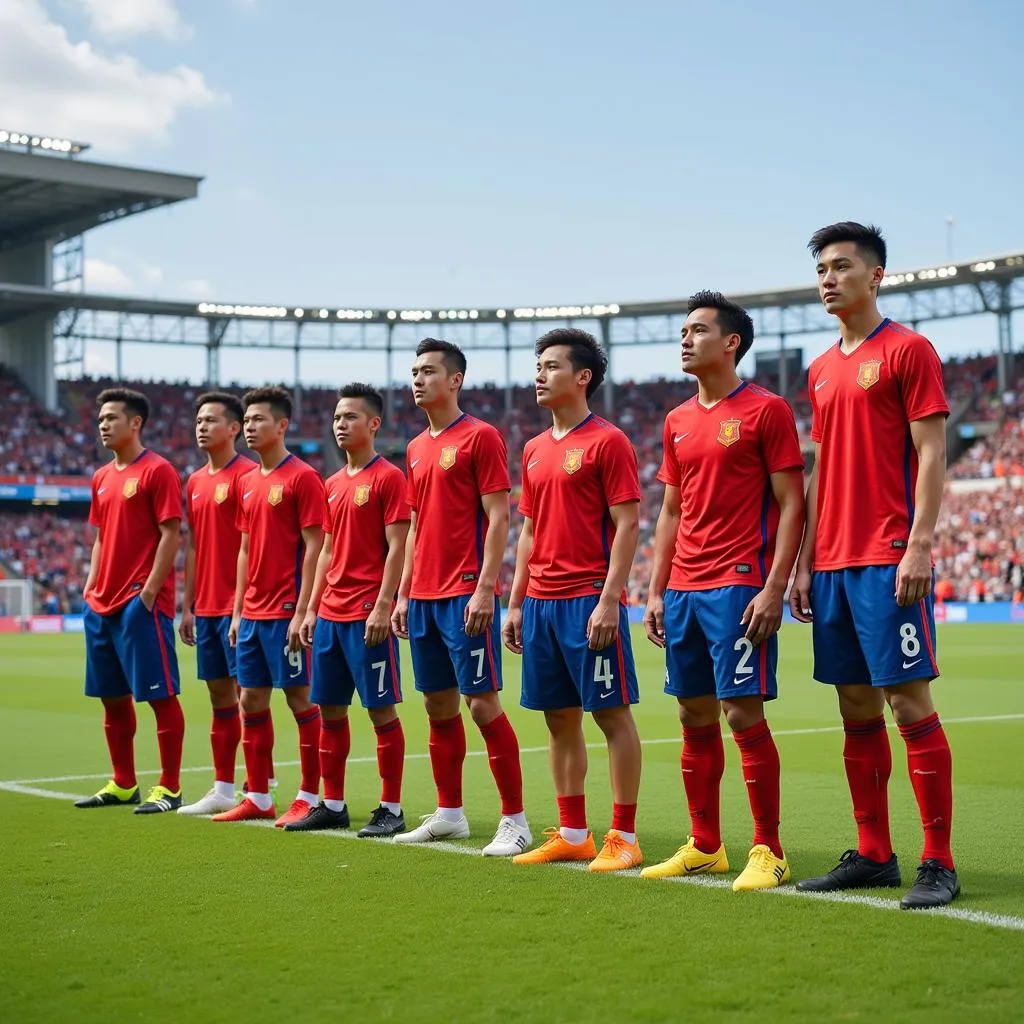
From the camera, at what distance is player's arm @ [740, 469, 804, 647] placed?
5926 millimetres

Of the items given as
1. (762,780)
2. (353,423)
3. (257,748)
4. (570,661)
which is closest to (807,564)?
(762,780)

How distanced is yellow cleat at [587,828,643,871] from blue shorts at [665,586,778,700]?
30.7 inches

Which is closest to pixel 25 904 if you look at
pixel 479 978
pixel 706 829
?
pixel 479 978

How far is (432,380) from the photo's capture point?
764 centimetres

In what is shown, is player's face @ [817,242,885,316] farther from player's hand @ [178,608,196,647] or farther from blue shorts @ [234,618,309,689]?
player's hand @ [178,608,196,647]

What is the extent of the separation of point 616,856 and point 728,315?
2.53 m

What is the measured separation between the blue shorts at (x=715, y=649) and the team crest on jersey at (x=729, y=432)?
648 millimetres

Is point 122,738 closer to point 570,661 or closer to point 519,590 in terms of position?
point 519,590

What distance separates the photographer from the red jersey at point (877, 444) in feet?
18.5

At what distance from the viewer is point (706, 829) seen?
6.29m

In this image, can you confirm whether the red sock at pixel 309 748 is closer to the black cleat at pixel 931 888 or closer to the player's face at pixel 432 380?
the player's face at pixel 432 380

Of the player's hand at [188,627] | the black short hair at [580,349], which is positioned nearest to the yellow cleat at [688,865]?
the black short hair at [580,349]

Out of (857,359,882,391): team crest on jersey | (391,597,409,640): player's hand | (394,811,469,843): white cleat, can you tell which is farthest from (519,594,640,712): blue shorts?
(857,359,882,391): team crest on jersey

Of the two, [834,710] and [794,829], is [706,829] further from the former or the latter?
[834,710]
